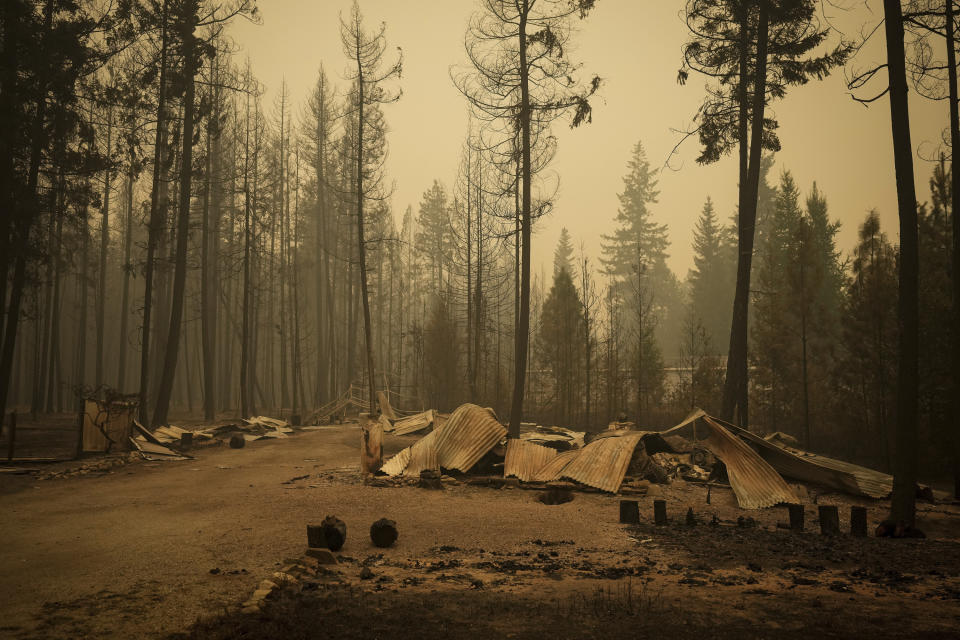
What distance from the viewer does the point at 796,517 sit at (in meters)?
8.23

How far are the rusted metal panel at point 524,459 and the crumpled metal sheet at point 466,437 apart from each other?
1.74 feet

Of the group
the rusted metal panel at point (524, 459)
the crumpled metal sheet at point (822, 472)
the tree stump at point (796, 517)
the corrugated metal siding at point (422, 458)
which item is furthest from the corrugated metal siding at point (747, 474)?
the corrugated metal siding at point (422, 458)

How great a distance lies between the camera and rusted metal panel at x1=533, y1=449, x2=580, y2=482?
11633 mm

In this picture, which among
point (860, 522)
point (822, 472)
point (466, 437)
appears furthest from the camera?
point (466, 437)

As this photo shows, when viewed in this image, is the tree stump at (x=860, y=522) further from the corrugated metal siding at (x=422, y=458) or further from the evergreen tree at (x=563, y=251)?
the evergreen tree at (x=563, y=251)

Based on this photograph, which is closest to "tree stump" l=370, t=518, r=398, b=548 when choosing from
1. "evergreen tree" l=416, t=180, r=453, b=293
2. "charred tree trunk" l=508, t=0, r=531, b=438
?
"charred tree trunk" l=508, t=0, r=531, b=438

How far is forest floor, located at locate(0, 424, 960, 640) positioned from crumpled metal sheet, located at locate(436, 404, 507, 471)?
5.13 ft

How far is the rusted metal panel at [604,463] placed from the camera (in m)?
11.0

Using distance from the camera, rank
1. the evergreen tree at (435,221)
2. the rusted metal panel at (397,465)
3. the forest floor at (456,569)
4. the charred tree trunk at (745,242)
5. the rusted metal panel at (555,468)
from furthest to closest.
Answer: the evergreen tree at (435,221), the charred tree trunk at (745,242), the rusted metal panel at (397,465), the rusted metal panel at (555,468), the forest floor at (456,569)

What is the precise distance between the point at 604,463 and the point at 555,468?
1.07m

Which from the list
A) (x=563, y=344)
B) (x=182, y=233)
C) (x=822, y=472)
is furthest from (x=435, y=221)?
(x=822, y=472)

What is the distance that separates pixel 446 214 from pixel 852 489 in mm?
36047

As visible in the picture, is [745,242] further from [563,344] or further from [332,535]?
[563,344]

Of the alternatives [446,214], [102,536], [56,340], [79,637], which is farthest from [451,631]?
[446,214]
